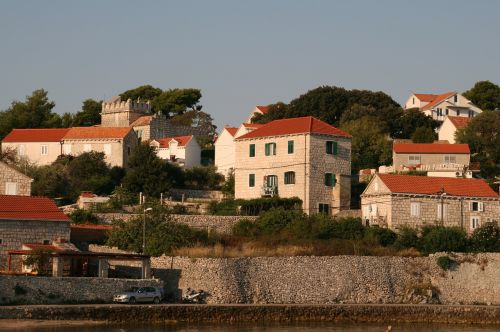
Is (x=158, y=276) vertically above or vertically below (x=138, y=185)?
below

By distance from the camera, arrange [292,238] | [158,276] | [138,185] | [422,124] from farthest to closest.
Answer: [422,124] < [138,185] < [292,238] < [158,276]

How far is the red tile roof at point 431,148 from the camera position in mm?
85000

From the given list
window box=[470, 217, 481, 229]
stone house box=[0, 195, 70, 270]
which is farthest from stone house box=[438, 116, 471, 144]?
stone house box=[0, 195, 70, 270]

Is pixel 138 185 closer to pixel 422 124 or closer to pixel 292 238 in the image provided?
pixel 292 238

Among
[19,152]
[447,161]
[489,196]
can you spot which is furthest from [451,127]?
[19,152]

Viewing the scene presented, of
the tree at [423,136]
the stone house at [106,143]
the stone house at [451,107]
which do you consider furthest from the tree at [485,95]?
the stone house at [106,143]

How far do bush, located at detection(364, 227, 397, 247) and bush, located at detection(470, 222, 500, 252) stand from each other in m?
4.49

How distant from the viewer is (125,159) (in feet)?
270

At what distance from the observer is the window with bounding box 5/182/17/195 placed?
212 feet

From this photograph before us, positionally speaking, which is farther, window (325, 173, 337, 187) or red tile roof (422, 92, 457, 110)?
red tile roof (422, 92, 457, 110)

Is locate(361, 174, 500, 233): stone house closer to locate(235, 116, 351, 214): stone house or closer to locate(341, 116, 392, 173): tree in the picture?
locate(235, 116, 351, 214): stone house

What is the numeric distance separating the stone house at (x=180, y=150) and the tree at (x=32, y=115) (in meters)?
13.5

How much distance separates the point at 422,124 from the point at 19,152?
1462 inches

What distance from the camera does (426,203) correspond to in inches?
2616
